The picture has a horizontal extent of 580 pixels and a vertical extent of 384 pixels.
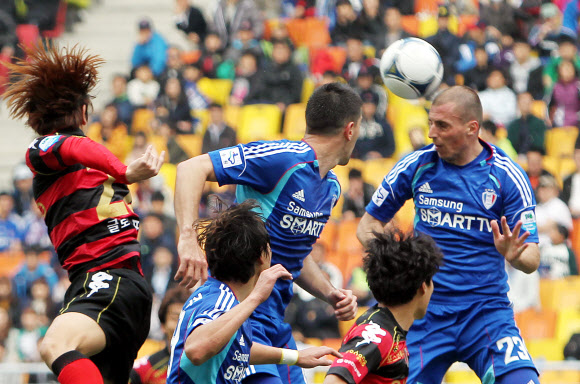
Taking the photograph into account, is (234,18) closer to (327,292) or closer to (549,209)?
(549,209)

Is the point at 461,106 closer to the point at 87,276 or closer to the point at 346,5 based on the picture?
the point at 87,276

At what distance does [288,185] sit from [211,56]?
1051cm

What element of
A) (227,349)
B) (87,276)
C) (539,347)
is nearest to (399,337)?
(227,349)

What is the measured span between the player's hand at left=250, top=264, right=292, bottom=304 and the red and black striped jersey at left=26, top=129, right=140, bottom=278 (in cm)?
135

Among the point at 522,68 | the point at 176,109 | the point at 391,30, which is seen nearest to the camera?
the point at 522,68

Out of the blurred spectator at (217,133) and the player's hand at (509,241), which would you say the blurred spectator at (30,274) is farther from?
the player's hand at (509,241)

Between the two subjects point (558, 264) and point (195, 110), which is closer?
point (558, 264)

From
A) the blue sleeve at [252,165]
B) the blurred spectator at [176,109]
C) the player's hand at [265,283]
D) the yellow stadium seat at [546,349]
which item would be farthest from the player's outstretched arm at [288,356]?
the blurred spectator at [176,109]

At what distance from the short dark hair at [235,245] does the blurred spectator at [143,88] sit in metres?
11.0

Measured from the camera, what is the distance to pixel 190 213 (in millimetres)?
5055

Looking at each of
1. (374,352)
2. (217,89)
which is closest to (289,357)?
(374,352)

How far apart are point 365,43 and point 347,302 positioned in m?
9.43

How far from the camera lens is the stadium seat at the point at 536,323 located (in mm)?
10281

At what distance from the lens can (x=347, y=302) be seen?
5.62 metres
